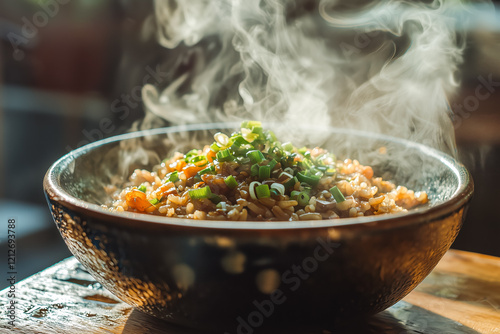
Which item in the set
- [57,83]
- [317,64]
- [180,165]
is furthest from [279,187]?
[57,83]

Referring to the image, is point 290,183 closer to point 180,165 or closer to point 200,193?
A: point 200,193

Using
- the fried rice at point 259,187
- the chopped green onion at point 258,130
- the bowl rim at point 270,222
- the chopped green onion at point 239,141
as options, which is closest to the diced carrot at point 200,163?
the fried rice at point 259,187

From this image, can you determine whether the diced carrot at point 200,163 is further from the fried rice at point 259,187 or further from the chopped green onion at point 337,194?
the chopped green onion at point 337,194

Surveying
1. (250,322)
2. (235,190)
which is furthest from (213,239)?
(235,190)

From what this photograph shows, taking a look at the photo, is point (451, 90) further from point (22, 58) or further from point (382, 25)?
point (22, 58)

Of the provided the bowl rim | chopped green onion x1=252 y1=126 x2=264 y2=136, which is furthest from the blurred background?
the bowl rim

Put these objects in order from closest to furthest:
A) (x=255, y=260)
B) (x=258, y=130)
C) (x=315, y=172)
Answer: (x=255, y=260) → (x=315, y=172) → (x=258, y=130)
